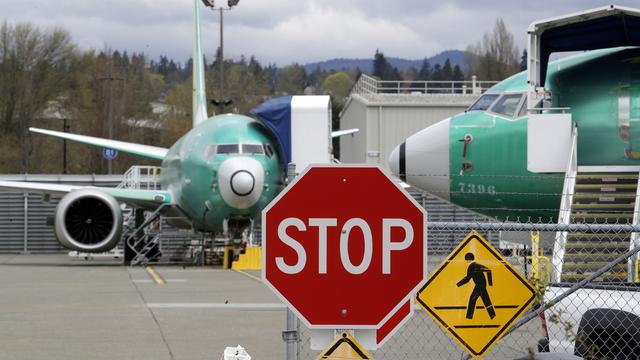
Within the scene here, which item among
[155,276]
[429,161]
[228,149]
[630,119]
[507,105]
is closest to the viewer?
[630,119]

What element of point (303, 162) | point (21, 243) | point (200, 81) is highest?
point (200, 81)

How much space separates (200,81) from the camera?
38281 mm

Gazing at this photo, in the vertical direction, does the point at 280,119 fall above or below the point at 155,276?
above

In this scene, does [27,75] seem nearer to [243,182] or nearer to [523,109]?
[243,182]

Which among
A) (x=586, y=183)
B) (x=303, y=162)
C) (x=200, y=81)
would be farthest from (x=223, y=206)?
(x=586, y=183)

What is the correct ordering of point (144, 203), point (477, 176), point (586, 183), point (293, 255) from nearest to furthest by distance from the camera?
1. point (293, 255)
2. point (586, 183)
3. point (477, 176)
4. point (144, 203)

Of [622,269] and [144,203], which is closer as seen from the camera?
[622,269]

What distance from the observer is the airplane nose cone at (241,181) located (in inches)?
1038

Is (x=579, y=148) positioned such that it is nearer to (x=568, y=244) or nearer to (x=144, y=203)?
(x=568, y=244)

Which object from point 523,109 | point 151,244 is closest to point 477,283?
point 523,109

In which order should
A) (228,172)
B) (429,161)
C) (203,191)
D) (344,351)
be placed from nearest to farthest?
(344,351) < (429,161) < (228,172) < (203,191)

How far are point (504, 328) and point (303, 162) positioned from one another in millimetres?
19738

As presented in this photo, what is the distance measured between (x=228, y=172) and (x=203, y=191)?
1259 millimetres

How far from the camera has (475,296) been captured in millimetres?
7727
